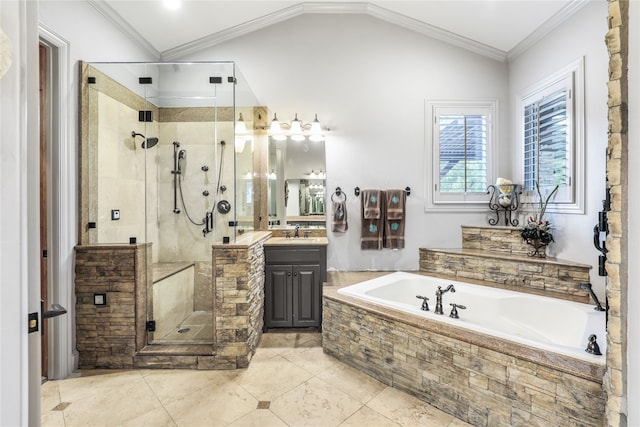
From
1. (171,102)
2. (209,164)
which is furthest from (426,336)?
(171,102)

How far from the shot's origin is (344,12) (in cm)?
329

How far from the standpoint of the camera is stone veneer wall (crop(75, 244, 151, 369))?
228 cm

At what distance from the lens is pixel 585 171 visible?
237cm

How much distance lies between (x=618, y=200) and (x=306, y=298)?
248cm

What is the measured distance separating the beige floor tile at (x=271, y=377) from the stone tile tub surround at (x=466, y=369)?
40 centimetres

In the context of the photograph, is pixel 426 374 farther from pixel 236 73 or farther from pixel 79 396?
pixel 236 73

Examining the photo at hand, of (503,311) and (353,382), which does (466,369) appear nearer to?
(353,382)

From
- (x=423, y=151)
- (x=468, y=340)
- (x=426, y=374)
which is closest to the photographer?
(x=468, y=340)

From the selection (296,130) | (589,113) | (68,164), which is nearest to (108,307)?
(68,164)

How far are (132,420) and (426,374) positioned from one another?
6.11 ft
